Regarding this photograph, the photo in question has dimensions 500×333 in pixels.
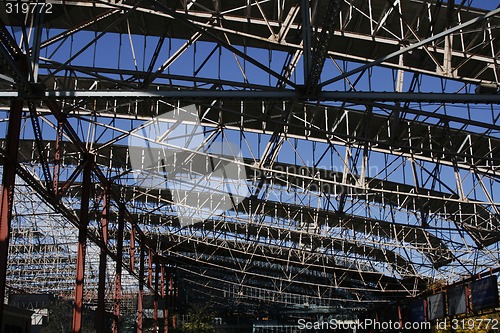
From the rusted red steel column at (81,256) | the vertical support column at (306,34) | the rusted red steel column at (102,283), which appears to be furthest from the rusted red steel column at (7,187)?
the rusted red steel column at (102,283)

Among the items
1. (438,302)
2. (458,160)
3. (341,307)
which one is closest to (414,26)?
(458,160)

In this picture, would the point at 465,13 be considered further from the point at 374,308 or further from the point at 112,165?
the point at 374,308

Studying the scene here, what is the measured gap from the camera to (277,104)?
26.6m

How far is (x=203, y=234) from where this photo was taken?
49062mm

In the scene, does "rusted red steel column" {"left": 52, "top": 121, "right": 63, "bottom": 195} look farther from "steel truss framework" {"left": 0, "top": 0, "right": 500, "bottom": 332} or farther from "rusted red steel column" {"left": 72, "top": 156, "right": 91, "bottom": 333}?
"rusted red steel column" {"left": 72, "top": 156, "right": 91, "bottom": 333}

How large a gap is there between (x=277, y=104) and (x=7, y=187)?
41.5ft

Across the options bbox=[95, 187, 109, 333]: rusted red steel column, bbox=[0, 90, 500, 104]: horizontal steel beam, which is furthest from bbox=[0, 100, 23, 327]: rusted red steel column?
bbox=[95, 187, 109, 333]: rusted red steel column

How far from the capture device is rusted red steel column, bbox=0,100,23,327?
17.5m

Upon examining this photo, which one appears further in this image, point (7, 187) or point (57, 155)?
point (57, 155)

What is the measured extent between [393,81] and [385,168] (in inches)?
285

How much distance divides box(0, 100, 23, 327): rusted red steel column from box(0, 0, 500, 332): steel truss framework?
55 millimetres

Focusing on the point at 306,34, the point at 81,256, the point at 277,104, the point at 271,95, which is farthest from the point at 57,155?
the point at 306,34

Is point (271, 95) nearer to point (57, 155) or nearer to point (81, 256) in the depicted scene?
point (57, 155)

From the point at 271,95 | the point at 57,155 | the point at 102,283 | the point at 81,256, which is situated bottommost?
the point at 102,283
